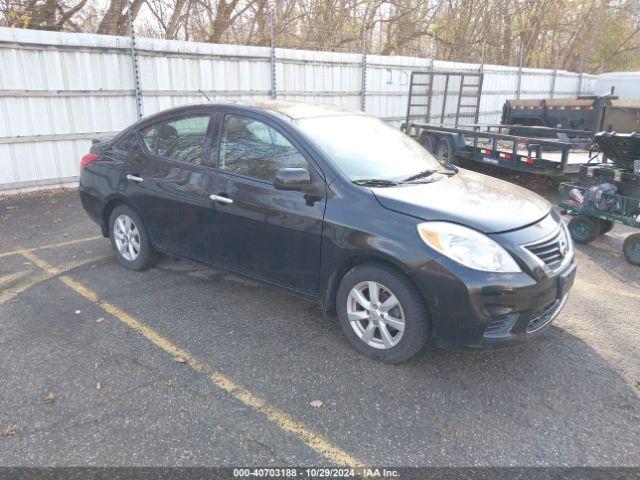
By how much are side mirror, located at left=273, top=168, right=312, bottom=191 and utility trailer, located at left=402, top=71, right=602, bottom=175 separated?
15.4 ft

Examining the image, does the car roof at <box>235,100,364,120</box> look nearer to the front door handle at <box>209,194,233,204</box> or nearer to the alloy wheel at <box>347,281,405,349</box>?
the front door handle at <box>209,194,233,204</box>

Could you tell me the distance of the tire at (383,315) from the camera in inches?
126

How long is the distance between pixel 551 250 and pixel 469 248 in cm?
64

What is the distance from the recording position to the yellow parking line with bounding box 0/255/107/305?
4.55 meters

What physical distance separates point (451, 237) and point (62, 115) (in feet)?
25.1

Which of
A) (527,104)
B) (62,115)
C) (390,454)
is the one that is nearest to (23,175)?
(62,115)

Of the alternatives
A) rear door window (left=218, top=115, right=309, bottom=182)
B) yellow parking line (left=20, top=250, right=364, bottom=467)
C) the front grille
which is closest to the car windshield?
rear door window (left=218, top=115, right=309, bottom=182)

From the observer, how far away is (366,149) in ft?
13.1

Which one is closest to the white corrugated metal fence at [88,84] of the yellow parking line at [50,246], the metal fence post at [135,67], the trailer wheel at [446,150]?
the metal fence post at [135,67]

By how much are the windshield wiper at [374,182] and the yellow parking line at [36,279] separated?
126 inches

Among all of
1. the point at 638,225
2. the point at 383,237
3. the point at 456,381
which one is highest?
the point at 383,237

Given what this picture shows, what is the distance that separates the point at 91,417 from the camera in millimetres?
2900

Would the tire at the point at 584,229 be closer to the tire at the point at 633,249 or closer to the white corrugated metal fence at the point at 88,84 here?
the tire at the point at 633,249

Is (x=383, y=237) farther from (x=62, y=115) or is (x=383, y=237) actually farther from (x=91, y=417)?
(x=62, y=115)
